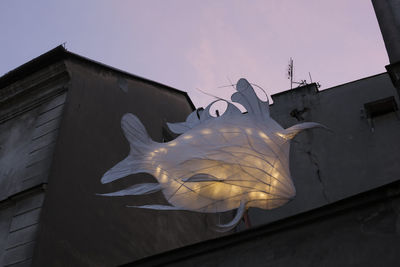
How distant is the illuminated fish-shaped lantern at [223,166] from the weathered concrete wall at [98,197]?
172 cm

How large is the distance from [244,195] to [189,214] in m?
5.58

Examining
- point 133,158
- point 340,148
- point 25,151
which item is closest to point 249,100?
point 133,158

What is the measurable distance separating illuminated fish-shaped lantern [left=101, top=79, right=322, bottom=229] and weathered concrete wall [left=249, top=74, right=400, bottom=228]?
15.7 feet

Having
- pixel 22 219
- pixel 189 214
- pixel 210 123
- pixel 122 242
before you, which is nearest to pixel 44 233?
pixel 22 219

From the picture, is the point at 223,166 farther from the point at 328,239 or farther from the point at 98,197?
the point at 98,197

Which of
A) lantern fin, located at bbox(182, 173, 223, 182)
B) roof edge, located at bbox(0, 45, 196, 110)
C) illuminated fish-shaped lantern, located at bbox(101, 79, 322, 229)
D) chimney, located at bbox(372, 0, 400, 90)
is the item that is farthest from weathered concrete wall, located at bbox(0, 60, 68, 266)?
chimney, located at bbox(372, 0, 400, 90)

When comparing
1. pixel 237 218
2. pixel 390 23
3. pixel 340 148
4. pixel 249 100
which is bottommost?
pixel 237 218

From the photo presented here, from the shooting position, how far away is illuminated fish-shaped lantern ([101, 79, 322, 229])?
7.24 m

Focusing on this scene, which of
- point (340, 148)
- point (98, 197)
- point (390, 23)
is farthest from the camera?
point (340, 148)

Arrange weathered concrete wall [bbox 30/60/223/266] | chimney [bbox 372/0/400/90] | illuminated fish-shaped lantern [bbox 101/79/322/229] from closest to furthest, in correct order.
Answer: illuminated fish-shaped lantern [bbox 101/79/322/229], weathered concrete wall [bbox 30/60/223/266], chimney [bbox 372/0/400/90]

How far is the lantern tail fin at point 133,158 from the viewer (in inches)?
303

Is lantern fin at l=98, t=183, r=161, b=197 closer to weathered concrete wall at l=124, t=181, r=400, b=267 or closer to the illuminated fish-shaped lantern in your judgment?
the illuminated fish-shaped lantern

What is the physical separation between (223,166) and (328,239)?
1802 mm

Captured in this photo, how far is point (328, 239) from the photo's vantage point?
6.03 meters
